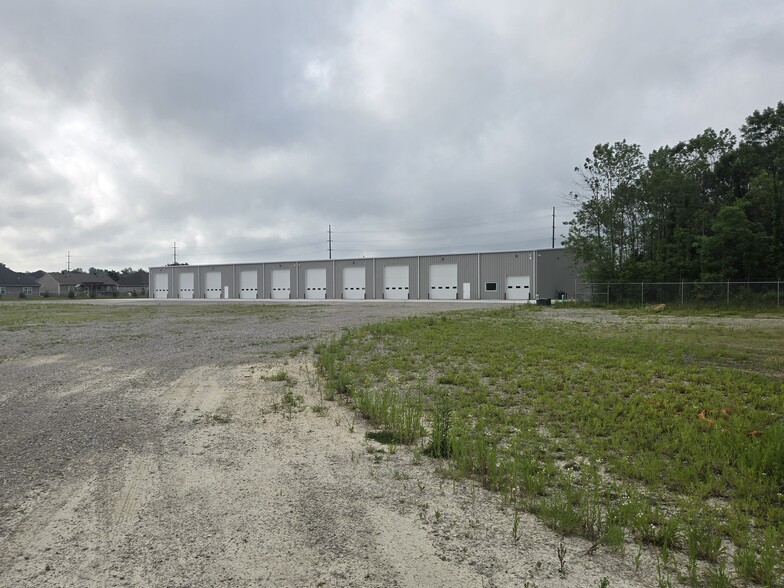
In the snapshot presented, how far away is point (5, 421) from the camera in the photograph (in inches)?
248

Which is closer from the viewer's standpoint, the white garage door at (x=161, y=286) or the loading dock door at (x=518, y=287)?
the loading dock door at (x=518, y=287)

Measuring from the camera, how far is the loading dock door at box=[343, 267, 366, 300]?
56688 mm

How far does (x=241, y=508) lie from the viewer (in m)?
3.83

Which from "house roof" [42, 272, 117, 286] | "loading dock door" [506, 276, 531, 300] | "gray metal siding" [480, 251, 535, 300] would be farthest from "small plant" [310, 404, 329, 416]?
"house roof" [42, 272, 117, 286]

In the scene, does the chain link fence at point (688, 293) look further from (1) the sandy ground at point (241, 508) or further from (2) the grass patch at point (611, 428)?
(1) the sandy ground at point (241, 508)

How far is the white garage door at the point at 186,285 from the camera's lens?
7025cm

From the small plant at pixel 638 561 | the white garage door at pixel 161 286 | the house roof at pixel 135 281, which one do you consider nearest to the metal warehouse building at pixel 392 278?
the white garage door at pixel 161 286

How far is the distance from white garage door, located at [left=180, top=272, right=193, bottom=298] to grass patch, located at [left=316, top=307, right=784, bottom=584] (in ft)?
213

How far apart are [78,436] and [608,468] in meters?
6.12

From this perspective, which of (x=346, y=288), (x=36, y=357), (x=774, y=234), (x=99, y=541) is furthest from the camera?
(x=346, y=288)

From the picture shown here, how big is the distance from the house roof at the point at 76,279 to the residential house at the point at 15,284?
5.75 meters

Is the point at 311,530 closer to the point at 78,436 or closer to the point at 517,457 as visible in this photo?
the point at 517,457

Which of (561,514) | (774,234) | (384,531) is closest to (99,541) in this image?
(384,531)

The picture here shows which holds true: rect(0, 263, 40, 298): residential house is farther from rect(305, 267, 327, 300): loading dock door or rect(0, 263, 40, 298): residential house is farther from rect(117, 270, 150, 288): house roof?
rect(305, 267, 327, 300): loading dock door
